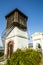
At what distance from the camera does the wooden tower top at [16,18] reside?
1508 cm

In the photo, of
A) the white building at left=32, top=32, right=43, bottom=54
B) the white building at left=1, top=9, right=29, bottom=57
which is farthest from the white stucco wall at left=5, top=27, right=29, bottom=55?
the white building at left=32, top=32, right=43, bottom=54

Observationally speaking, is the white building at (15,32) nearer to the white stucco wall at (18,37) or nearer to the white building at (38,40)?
the white stucco wall at (18,37)

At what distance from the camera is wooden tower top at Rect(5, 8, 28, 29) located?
15078mm

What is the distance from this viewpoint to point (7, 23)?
54.2 ft

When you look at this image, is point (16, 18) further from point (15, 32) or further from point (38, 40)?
point (38, 40)

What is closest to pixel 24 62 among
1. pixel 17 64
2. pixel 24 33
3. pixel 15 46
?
pixel 17 64

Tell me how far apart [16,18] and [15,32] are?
2.57 m

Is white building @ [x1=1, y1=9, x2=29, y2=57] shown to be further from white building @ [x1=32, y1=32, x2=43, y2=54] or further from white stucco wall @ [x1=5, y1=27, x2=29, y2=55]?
white building @ [x1=32, y1=32, x2=43, y2=54]

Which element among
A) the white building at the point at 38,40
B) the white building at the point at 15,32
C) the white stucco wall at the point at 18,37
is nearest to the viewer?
the white stucco wall at the point at 18,37

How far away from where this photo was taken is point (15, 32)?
14594 mm

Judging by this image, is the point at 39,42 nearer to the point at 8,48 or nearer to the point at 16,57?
the point at 8,48

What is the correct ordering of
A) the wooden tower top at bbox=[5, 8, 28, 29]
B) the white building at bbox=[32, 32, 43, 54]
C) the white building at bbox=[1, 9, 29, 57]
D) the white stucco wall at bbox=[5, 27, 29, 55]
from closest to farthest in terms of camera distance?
the white stucco wall at bbox=[5, 27, 29, 55] → the white building at bbox=[1, 9, 29, 57] → the wooden tower top at bbox=[5, 8, 28, 29] → the white building at bbox=[32, 32, 43, 54]

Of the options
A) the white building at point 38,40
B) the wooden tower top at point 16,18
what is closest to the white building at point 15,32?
the wooden tower top at point 16,18

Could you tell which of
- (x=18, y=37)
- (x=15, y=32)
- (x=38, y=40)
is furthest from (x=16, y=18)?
(x=38, y=40)
